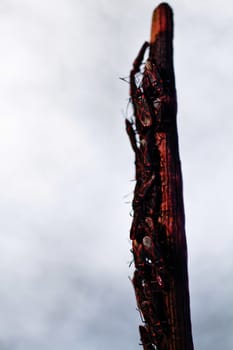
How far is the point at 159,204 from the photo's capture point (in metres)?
6.77

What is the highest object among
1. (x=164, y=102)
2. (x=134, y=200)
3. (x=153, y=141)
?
(x=164, y=102)

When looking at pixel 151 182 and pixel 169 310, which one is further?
pixel 151 182

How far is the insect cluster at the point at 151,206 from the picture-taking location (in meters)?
6.46

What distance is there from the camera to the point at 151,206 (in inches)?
268

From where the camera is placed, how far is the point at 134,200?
7.08m

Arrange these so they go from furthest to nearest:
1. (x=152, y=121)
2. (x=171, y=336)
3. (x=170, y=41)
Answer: (x=170, y=41), (x=152, y=121), (x=171, y=336)

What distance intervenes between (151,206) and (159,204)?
0.12 m

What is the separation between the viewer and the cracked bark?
640cm

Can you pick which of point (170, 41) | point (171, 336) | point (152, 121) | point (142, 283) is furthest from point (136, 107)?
point (171, 336)

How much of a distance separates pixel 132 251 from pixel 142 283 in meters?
0.50

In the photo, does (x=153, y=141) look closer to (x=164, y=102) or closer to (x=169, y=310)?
(x=164, y=102)

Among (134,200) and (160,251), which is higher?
(134,200)

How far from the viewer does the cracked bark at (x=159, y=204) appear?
252 inches

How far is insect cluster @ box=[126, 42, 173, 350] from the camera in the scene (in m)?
6.46
